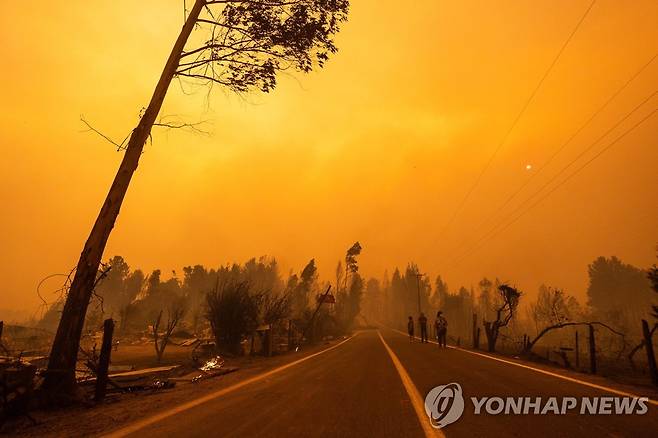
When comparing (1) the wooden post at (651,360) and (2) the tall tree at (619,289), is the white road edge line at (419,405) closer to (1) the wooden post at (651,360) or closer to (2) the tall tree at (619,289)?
(1) the wooden post at (651,360)

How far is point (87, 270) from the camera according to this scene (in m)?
6.87

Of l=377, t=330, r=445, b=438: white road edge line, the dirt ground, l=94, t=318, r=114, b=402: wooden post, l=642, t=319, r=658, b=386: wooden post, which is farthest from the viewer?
l=642, t=319, r=658, b=386: wooden post

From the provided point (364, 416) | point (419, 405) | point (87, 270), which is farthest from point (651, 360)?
point (87, 270)

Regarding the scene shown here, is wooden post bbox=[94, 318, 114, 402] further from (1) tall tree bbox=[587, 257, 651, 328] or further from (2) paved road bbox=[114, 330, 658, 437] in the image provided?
(1) tall tree bbox=[587, 257, 651, 328]

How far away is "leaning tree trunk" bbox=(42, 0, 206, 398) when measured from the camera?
20.0 feet

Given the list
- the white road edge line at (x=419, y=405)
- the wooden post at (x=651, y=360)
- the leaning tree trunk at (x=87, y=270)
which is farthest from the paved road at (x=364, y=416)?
the wooden post at (x=651, y=360)

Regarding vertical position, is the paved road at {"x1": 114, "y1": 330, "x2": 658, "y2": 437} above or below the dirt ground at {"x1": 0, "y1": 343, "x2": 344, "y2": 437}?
above

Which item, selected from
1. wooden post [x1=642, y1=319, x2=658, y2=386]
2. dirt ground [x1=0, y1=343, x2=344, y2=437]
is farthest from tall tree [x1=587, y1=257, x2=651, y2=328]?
dirt ground [x1=0, y1=343, x2=344, y2=437]

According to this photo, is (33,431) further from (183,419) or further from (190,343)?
(190,343)

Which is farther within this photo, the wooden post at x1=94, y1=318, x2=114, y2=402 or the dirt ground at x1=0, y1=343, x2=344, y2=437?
the wooden post at x1=94, y1=318, x2=114, y2=402

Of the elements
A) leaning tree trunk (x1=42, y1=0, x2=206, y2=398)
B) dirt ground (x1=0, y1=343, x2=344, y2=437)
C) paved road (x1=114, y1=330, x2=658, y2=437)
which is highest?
leaning tree trunk (x1=42, y1=0, x2=206, y2=398)

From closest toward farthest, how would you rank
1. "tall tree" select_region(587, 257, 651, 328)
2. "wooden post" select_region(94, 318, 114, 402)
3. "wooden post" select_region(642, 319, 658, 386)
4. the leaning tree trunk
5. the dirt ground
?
the dirt ground
the leaning tree trunk
"wooden post" select_region(94, 318, 114, 402)
"wooden post" select_region(642, 319, 658, 386)
"tall tree" select_region(587, 257, 651, 328)

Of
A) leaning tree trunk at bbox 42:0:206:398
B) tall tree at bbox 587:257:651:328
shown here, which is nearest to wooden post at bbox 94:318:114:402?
leaning tree trunk at bbox 42:0:206:398

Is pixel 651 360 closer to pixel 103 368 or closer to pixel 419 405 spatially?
pixel 419 405
